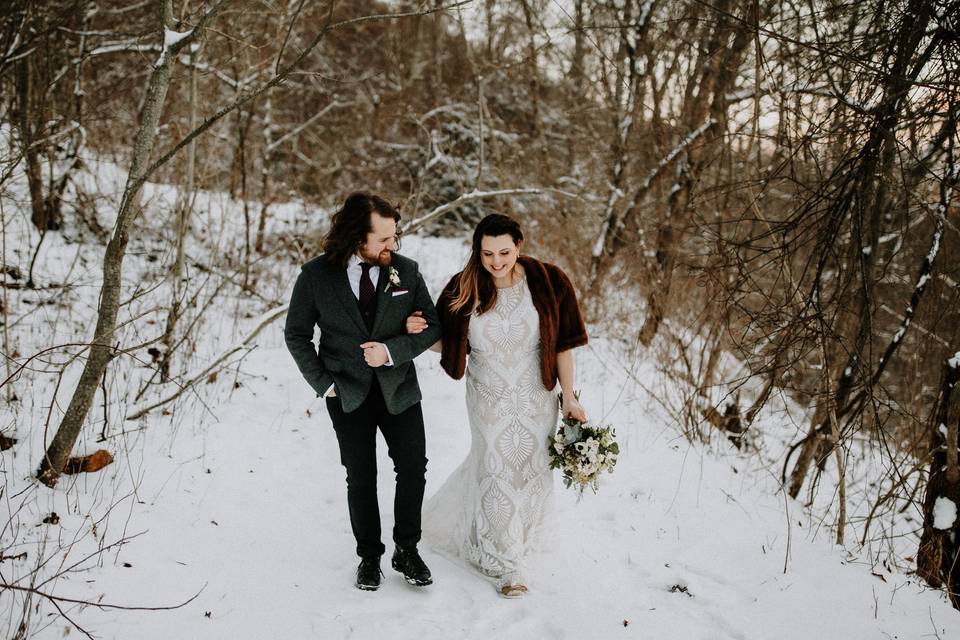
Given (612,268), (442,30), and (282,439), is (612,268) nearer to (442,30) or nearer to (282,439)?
(282,439)

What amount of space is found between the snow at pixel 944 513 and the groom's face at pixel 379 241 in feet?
12.4

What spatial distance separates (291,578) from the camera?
301 cm

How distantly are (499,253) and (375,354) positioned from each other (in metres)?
0.77

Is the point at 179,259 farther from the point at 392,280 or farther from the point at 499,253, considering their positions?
the point at 499,253

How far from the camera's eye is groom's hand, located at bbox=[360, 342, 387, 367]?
107 inches

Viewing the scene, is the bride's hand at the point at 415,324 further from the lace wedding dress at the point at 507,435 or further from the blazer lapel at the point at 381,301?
the lace wedding dress at the point at 507,435

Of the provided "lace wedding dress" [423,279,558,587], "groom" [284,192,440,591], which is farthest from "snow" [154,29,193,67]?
"lace wedding dress" [423,279,558,587]

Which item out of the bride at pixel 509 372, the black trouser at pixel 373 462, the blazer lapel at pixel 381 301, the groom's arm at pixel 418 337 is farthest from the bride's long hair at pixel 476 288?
the black trouser at pixel 373 462

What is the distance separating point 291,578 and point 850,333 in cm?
574

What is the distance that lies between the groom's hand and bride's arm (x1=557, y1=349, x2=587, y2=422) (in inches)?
36.6

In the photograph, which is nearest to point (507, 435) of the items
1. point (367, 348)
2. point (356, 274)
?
point (367, 348)

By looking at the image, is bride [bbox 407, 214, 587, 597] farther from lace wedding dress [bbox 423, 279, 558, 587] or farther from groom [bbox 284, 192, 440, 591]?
groom [bbox 284, 192, 440, 591]

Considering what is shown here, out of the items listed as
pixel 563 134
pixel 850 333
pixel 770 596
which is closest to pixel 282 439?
pixel 770 596

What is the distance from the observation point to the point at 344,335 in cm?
281
